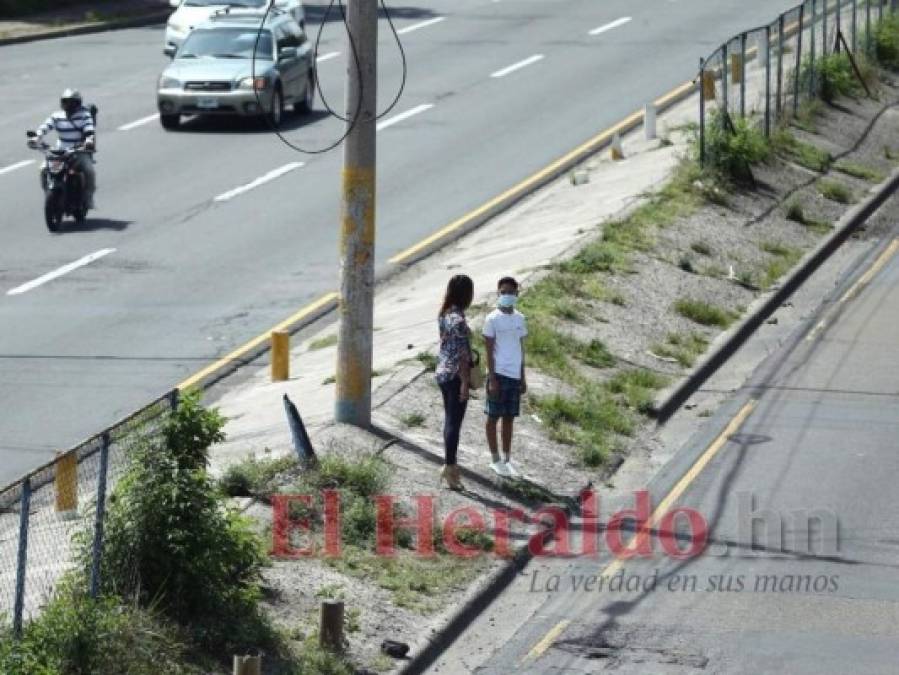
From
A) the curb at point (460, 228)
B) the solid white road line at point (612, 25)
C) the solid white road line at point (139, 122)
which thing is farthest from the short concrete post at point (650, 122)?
the solid white road line at point (612, 25)

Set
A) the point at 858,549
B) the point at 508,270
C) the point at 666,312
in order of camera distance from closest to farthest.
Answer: the point at 858,549 < the point at 666,312 < the point at 508,270

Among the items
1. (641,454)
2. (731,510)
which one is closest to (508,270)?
(641,454)

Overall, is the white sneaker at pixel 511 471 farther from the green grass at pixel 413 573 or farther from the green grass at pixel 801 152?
the green grass at pixel 801 152

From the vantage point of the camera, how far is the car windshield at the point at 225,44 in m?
34.2

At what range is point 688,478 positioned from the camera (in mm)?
16609

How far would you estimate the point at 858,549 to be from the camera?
47.5ft

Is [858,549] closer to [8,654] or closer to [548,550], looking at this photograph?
[548,550]

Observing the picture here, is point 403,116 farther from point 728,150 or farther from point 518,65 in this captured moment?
point 728,150

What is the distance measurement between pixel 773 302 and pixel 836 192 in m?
5.78

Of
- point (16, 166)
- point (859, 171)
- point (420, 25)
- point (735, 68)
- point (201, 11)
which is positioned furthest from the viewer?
point (420, 25)

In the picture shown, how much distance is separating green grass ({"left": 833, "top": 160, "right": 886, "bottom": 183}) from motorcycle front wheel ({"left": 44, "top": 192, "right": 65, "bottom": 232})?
1151 cm

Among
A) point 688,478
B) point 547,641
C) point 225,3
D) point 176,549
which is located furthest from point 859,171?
point 176,549

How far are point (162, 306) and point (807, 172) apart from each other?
35.7 feet

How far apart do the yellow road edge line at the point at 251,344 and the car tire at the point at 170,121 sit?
11109 millimetres
